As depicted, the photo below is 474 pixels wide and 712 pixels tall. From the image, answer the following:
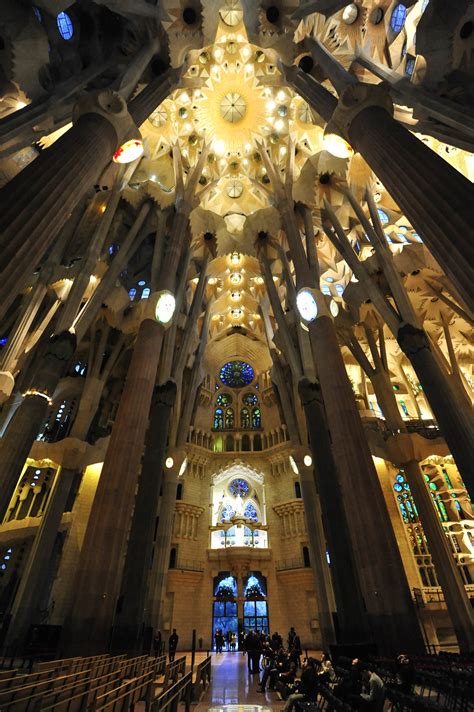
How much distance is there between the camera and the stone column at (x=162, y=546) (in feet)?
56.4

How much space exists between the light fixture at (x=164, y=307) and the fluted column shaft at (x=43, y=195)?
22.3 ft

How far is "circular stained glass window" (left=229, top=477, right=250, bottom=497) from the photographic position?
2839 cm

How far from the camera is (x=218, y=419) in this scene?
32.0 metres

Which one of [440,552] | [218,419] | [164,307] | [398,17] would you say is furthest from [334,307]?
[218,419]

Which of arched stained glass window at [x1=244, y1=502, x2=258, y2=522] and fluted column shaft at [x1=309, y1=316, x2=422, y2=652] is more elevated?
arched stained glass window at [x1=244, y1=502, x2=258, y2=522]

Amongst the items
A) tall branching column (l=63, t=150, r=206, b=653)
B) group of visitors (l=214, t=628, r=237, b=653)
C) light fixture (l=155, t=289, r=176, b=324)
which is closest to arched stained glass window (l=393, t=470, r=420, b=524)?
group of visitors (l=214, t=628, r=237, b=653)

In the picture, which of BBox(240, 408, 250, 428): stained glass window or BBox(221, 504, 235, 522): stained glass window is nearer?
BBox(221, 504, 235, 522): stained glass window

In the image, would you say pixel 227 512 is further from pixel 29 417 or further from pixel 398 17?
pixel 398 17

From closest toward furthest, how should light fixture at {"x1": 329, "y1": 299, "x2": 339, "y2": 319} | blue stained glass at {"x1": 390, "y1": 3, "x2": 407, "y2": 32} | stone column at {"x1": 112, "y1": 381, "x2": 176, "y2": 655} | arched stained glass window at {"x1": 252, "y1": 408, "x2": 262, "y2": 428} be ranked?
stone column at {"x1": 112, "y1": 381, "x2": 176, "y2": 655}
blue stained glass at {"x1": 390, "y1": 3, "x2": 407, "y2": 32}
light fixture at {"x1": 329, "y1": 299, "x2": 339, "y2": 319}
arched stained glass window at {"x1": 252, "y1": 408, "x2": 262, "y2": 428}

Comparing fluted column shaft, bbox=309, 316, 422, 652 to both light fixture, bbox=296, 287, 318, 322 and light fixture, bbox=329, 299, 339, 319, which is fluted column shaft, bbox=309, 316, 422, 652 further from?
light fixture, bbox=329, 299, 339, 319

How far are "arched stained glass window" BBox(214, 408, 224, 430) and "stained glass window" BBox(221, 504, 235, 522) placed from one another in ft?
21.3

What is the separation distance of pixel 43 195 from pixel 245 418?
27.2m

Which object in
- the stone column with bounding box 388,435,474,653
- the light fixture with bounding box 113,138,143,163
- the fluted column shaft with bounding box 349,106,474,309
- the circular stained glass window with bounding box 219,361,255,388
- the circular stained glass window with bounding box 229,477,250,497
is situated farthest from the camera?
the circular stained glass window with bounding box 219,361,255,388

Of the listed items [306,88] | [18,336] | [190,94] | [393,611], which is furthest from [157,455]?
[190,94]
